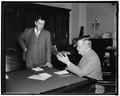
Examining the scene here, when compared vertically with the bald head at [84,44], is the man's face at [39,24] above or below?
above

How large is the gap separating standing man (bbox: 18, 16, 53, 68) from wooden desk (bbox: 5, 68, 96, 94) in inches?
22.1

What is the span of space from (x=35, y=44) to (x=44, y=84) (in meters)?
0.93

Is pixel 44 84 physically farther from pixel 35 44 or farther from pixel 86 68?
pixel 35 44

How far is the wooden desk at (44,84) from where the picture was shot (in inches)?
79.9

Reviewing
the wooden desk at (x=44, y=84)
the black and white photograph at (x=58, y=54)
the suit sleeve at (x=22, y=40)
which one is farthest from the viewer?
the suit sleeve at (x=22, y=40)

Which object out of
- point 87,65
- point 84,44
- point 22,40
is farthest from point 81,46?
point 22,40

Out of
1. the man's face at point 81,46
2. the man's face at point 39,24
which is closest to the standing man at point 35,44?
the man's face at point 39,24

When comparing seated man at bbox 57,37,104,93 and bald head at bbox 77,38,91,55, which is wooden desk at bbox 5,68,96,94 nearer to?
seated man at bbox 57,37,104,93

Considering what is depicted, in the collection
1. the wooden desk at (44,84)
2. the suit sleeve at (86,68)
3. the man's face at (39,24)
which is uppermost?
the man's face at (39,24)

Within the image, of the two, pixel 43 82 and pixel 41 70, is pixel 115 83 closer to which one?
pixel 43 82

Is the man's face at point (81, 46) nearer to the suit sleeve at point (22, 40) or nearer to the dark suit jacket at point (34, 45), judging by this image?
the dark suit jacket at point (34, 45)

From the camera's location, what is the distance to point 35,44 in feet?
9.54

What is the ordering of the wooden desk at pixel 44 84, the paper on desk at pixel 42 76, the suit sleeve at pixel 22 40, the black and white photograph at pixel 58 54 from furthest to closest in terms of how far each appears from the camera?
1. the suit sleeve at pixel 22 40
2. the paper on desk at pixel 42 76
3. the black and white photograph at pixel 58 54
4. the wooden desk at pixel 44 84

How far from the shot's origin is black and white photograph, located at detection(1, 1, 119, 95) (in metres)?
2.15
